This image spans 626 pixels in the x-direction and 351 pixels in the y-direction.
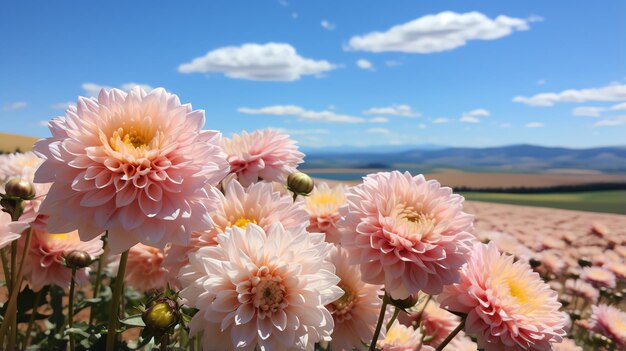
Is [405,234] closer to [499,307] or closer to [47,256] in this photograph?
[499,307]

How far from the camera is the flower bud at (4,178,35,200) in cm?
119

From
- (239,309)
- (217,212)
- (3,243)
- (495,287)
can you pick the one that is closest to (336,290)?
(239,309)

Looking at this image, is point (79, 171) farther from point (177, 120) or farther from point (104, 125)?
point (177, 120)

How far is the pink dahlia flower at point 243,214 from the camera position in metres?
1.14

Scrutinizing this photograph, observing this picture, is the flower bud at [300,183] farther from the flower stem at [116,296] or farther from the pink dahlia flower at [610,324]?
the pink dahlia flower at [610,324]

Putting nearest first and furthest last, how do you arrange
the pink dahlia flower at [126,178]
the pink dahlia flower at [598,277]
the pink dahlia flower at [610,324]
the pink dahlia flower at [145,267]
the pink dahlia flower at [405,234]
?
the pink dahlia flower at [126,178] → the pink dahlia flower at [405,234] → the pink dahlia flower at [145,267] → the pink dahlia flower at [610,324] → the pink dahlia flower at [598,277]

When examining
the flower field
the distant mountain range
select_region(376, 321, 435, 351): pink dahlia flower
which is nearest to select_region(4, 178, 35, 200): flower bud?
the flower field

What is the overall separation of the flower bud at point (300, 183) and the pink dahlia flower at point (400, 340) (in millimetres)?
563

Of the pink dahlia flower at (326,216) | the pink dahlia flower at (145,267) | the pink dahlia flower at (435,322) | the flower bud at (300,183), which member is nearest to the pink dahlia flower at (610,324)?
the pink dahlia flower at (435,322)

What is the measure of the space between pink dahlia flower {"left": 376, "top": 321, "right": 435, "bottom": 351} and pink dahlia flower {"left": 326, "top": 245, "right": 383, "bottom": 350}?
25cm

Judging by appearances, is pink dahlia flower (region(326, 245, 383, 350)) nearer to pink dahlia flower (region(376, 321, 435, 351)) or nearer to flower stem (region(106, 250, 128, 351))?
pink dahlia flower (region(376, 321, 435, 351))

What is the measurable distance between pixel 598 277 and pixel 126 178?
11.6 ft

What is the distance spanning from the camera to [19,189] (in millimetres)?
1196

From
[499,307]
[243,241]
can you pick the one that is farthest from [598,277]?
[243,241]
